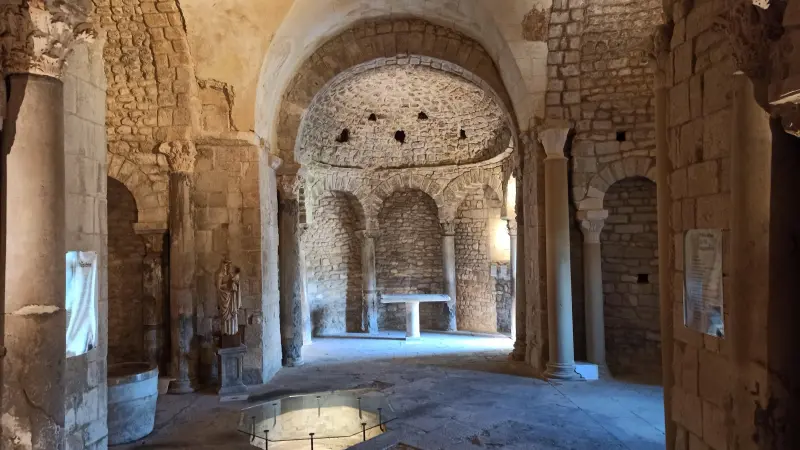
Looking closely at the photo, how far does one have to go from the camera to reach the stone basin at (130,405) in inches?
222

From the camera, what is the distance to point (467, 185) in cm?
1411

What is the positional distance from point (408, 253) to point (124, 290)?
7616 millimetres

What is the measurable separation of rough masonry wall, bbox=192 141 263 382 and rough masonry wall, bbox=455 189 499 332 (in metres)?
Result: 7.47

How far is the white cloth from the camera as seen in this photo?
4.02 m

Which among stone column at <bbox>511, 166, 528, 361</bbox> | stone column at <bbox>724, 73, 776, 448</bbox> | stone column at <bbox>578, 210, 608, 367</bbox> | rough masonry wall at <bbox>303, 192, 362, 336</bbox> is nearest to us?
stone column at <bbox>724, 73, 776, 448</bbox>

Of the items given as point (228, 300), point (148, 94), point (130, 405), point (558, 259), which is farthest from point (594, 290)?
point (148, 94)

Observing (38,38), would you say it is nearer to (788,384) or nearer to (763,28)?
(763,28)

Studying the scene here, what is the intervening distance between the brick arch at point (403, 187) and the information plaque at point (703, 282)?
34.8 feet

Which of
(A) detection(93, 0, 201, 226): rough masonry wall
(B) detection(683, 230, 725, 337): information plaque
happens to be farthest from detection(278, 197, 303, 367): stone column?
(B) detection(683, 230, 725, 337): information plaque

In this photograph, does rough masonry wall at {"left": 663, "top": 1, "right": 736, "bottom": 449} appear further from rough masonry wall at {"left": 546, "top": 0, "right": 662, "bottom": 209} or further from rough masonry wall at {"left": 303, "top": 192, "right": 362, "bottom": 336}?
rough masonry wall at {"left": 303, "top": 192, "right": 362, "bottom": 336}

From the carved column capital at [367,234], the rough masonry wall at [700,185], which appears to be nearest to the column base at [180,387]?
the rough masonry wall at [700,185]

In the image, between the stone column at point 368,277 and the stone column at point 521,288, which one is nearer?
the stone column at point 521,288

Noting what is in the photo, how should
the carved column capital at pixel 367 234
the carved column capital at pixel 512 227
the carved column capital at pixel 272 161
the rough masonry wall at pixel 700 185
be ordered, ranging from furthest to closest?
the carved column capital at pixel 367 234, the carved column capital at pixel 512 227, the carved column capital at pixel 272 161, the rough masonry wall at pixel 700 185

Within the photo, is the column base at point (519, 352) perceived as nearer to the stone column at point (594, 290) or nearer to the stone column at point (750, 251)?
the stone column at point (594, 290)
